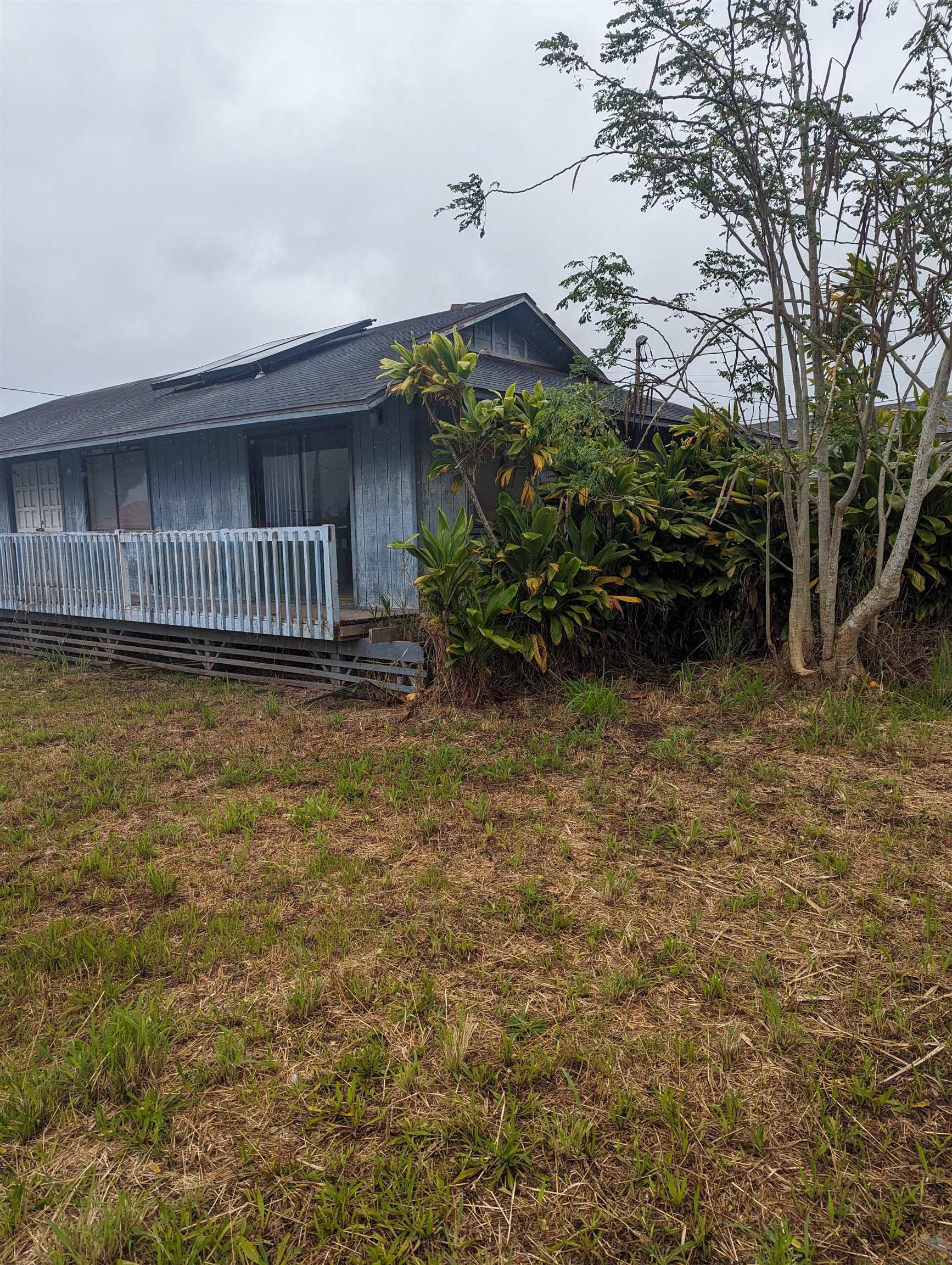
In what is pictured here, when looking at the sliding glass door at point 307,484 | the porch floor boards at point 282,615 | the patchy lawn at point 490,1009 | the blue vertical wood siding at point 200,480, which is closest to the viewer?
the patchy lawn at point 490,1009

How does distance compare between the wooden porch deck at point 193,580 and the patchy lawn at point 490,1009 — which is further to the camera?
the wooden porch deck at point 193,580

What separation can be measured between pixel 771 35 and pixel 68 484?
36.2ft

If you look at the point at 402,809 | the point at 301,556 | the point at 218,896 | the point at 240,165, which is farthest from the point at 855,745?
the point at 240,165

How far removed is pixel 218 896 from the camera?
133 inches

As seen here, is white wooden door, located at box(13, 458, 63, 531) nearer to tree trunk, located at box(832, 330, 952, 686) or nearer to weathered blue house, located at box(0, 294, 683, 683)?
weathered blue house, located at box(0, 294, 683, 683)

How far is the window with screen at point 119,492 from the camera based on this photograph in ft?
37.3

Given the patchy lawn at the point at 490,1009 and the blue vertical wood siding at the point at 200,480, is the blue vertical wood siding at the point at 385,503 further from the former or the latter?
the patchy lawn at the point at 490,1009

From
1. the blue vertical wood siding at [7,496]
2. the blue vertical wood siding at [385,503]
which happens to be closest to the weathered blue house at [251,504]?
the blue vertical wood siding at [385,503]

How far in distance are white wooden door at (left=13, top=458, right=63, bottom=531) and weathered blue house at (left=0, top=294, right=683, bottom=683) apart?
0.05 metres

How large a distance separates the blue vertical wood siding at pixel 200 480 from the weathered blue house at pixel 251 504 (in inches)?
0.9

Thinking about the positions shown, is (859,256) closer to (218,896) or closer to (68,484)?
(218,896)

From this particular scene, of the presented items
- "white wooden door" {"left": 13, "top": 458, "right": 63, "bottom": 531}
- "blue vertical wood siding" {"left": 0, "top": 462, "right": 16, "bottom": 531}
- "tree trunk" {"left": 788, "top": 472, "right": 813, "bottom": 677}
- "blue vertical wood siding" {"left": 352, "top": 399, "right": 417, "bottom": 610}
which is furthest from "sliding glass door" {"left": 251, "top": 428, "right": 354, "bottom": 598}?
"blue vertical wood siding" {"left": 0, "top": 462, "right": 16, "bottom": 531}

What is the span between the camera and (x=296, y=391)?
8805mm

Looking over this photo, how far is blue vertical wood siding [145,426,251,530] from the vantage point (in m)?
9.96
